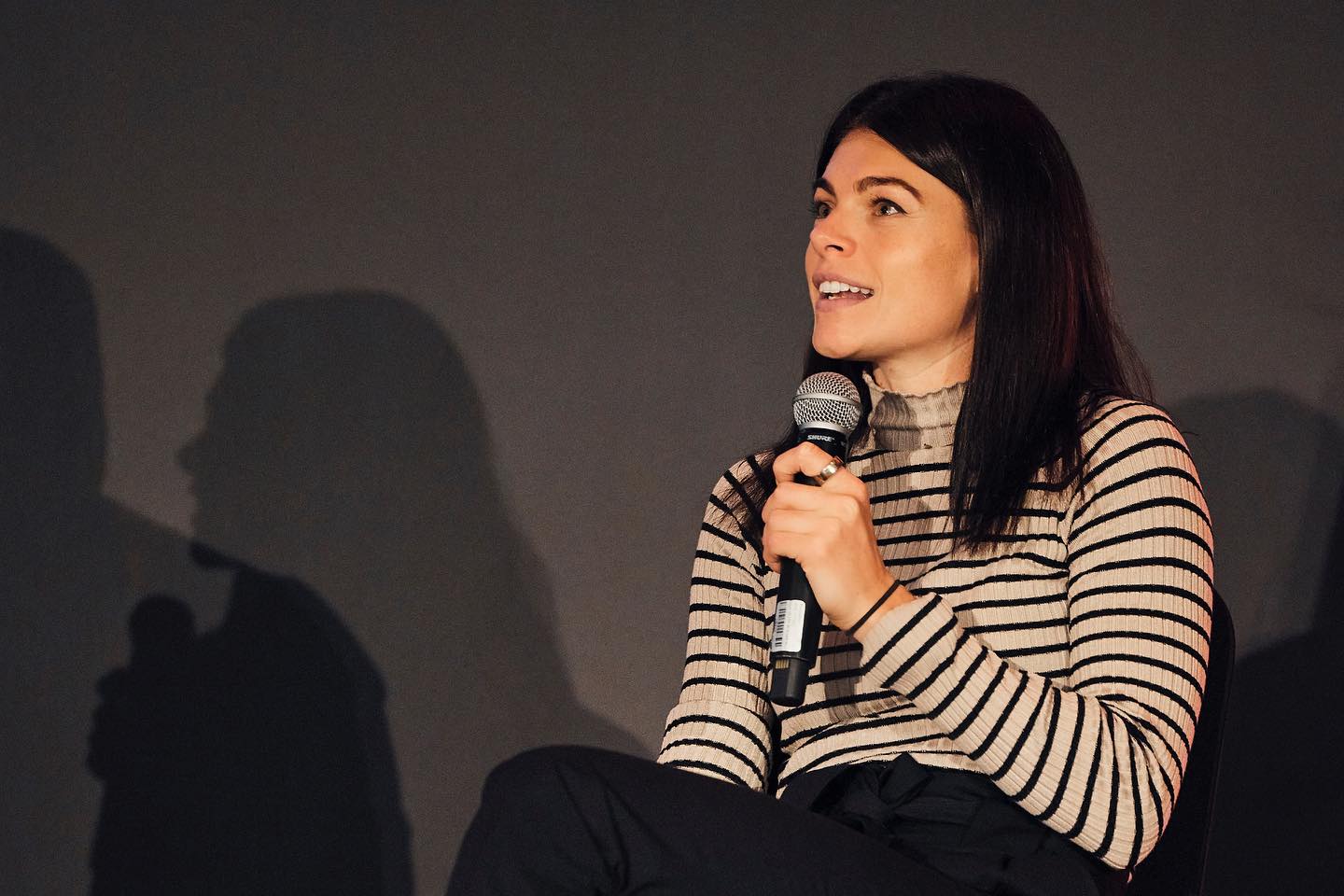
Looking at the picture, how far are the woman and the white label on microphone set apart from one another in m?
0.03

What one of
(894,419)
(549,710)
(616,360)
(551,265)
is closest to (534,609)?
(549,710)

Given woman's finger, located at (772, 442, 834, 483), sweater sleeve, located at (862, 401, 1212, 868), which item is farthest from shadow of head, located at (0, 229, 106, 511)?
sweater sleeve, located at (862, 401, 1212, 868)

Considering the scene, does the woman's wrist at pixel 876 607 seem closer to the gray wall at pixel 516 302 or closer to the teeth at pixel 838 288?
the teeth at pixel 838 288

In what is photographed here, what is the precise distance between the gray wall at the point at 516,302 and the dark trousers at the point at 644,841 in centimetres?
139

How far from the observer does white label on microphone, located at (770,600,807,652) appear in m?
1.09

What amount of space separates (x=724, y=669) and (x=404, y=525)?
3.43 feet

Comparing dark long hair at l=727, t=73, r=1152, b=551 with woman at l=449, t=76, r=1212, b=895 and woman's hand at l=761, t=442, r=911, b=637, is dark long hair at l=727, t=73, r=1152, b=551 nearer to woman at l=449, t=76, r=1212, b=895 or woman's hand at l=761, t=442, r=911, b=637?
woman at l=449, t=76, r=1212, b=895

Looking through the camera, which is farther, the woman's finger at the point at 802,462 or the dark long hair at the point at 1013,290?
the dark long hair at the point at 1013,290

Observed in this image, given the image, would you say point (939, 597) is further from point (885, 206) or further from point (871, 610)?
point (885, 206)

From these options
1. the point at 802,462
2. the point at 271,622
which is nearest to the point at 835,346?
the point at 802,462

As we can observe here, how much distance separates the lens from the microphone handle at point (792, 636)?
1078 mm

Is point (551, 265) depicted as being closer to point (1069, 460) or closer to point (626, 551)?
point (626, 551)

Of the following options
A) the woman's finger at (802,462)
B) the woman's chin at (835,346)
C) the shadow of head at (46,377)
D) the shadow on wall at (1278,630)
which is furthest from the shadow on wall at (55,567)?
the shadow on wall at (1278,630)

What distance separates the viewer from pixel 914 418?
1.50m
